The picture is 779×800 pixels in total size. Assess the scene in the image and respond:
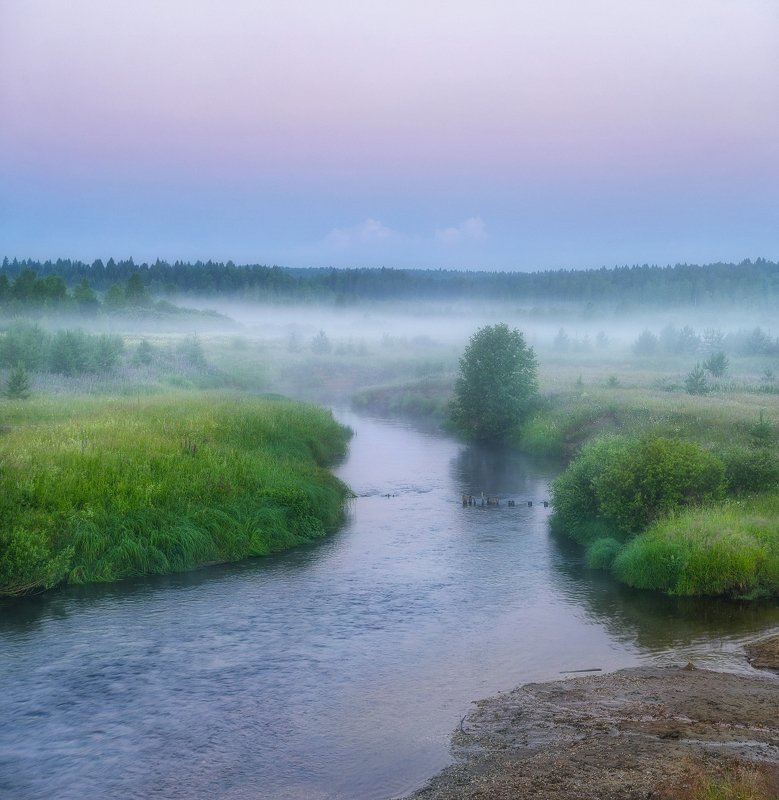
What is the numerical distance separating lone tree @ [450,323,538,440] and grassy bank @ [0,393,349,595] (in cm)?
2021

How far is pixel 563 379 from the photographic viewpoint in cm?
7369

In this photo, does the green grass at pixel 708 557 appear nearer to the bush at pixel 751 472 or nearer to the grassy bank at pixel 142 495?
the bush at pixel 751 472

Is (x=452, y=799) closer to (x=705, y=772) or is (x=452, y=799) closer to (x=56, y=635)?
(x=705, y=772)

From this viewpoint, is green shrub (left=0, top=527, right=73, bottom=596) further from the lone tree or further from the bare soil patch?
the lone tree

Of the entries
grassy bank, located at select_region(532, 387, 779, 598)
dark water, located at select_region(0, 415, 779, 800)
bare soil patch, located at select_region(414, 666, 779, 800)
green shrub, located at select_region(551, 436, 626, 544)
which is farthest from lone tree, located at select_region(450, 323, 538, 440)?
bare soil patch, located at select_region(414, 666, 779, 800)

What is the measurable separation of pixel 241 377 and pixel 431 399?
1863 centimetres

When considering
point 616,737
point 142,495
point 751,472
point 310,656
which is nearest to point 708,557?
point 751,472

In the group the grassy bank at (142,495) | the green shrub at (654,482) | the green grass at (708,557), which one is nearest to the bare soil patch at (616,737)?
the green grass at (708,557)

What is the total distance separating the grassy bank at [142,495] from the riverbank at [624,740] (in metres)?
12.4

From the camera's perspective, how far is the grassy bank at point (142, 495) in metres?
23.7

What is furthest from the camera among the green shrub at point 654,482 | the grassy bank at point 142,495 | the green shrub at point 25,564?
the green shrub at point 654,482

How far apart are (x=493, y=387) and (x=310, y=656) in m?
38.3

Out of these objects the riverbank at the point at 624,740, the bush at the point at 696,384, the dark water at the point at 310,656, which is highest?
the bush at the point at 696,384

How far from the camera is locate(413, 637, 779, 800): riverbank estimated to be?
12.1 m
